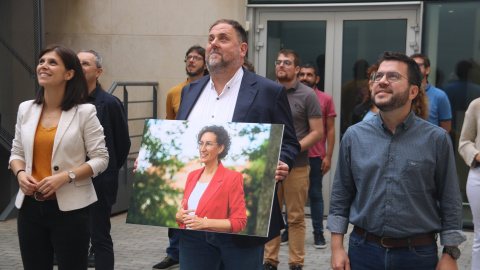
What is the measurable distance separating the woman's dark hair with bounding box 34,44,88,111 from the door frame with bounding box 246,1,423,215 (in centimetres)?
589

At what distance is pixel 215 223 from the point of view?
11.8 feet

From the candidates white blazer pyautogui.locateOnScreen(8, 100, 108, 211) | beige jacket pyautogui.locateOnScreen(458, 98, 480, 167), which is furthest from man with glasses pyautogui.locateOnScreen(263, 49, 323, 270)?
white blazer pyautogui.locateOnScreen(8, 100, 108, 211)

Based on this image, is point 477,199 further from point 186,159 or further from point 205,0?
point 205,0

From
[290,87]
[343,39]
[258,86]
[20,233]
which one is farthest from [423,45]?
[20,233]

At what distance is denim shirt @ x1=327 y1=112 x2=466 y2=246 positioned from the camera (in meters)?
3.52

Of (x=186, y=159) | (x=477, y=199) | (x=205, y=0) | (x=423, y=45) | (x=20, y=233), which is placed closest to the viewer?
(x=186, y=159)

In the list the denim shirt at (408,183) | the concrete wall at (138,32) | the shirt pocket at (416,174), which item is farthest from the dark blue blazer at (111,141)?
the concrete wall at (138,32)

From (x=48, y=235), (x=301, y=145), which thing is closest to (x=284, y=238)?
(x=301, y=145)

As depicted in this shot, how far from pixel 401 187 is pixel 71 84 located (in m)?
2.37

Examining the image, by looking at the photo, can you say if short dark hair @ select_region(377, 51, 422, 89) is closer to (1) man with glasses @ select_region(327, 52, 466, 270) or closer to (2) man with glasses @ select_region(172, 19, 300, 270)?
(1) man with glasses @ select_region(327, 52, 466, 270)

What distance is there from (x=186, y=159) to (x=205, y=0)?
708cm

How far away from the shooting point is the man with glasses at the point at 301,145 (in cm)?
A: 723

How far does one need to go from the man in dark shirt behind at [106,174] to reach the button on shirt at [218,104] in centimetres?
196

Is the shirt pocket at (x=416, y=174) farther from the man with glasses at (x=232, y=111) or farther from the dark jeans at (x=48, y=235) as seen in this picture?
the dark jeans at (x=48, y=235)
